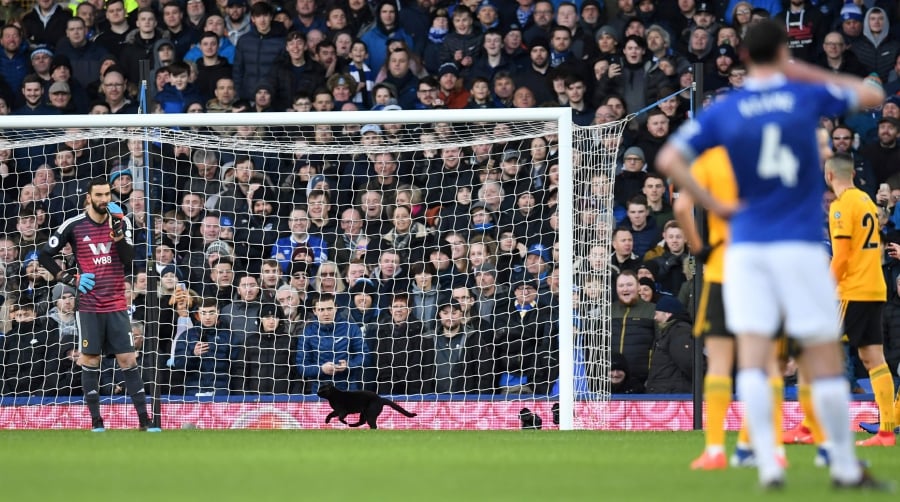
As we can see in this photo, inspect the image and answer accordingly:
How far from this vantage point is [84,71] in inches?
610

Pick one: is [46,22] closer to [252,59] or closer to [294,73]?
[252,59]

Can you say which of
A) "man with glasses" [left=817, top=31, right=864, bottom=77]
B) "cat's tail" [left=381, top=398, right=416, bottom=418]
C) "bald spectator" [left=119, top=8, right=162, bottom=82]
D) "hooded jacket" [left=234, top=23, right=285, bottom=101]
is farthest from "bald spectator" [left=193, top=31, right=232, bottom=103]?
"man with glasses" [left=817, top=31, right=864, bottom=77]

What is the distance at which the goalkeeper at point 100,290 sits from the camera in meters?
11.4

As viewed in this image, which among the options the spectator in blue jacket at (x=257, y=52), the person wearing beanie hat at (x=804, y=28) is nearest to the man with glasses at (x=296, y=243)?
the spectator in blue jacket at (x=257, y=52)

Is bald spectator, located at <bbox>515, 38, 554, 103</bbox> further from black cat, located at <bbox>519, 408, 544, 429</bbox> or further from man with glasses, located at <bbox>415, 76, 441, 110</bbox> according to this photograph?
black cat, located at <bbox>519, 408, 544, 429</bbox>

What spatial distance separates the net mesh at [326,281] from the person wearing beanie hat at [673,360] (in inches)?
17.7

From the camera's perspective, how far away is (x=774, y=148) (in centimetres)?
575

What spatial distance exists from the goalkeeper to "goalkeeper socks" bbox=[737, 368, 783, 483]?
6699 mm

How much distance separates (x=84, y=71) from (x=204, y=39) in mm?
1535

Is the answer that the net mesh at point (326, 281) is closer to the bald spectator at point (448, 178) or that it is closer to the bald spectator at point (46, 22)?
the bald spectator at point (448, 178)

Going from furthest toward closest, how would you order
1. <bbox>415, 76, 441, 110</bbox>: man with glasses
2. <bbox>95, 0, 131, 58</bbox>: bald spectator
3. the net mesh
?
<bbox>95, 0, 131, 58</bbox>: bald spectator
<bbox>415, 76, 441, 110</bbox>: man with glasses
the net mesh

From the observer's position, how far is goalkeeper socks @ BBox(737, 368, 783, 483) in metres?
5.79

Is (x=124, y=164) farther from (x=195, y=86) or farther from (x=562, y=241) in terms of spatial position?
(x=562, y=241)

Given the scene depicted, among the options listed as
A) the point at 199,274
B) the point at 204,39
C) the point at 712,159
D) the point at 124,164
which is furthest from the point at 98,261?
the point at 712,159
